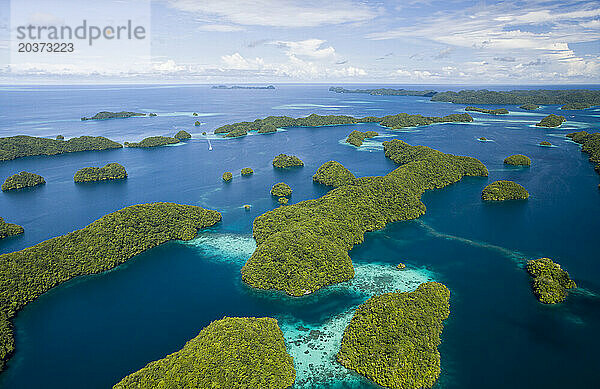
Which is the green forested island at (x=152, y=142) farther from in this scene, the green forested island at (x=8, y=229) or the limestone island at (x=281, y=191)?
the limestone island at (x=281, y=191)

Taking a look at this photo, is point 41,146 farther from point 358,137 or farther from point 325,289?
point 325,289

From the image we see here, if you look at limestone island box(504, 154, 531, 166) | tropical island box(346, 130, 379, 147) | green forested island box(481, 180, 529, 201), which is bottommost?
green forested island box(481, 180, 529, 201)

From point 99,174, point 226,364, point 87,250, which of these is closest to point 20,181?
point 99,174

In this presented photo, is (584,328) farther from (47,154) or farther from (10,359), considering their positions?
(47,154)

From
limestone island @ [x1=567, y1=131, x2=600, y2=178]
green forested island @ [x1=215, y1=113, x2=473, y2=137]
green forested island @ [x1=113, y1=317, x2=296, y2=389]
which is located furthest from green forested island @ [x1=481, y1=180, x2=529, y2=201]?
green forested island @ [x1=215, y1=113, x2=473, y2=137]

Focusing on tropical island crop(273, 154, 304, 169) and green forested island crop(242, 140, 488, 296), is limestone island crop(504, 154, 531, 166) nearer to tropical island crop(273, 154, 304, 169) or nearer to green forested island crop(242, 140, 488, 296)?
green forested island crop(242, 140, 488, 296)

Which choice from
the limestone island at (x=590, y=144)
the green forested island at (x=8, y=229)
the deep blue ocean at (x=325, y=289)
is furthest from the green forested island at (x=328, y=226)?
the limestone island at (x=590, y=144)
